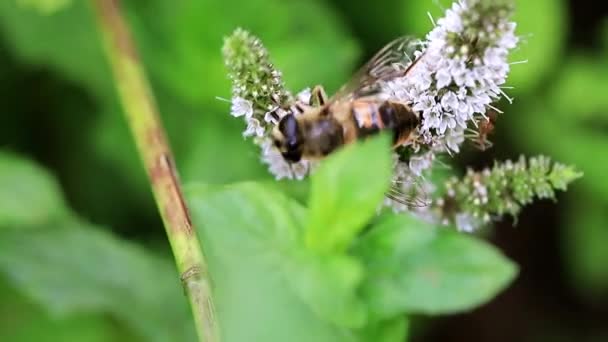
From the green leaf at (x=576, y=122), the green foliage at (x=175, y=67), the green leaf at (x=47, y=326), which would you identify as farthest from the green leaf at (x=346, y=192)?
the green leaf at (x=576, y=122)

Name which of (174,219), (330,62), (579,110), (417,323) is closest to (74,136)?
(330,62)

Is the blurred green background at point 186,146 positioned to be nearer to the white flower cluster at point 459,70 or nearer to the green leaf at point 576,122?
the green leaf at point 576,122

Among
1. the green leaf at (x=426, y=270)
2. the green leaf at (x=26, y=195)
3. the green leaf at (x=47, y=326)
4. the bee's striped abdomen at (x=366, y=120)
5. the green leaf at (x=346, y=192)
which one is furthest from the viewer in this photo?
the green leaf at (x=47, y=326)

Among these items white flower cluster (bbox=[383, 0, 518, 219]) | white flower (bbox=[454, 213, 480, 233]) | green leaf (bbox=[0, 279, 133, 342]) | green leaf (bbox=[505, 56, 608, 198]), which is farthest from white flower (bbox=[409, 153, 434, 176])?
green leaf (bbox=[505, 56, 608, 198])

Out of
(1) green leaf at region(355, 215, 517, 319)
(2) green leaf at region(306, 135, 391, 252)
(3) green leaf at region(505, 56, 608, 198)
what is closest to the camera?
(2) green leaf at region(306, 135, 391, 252)

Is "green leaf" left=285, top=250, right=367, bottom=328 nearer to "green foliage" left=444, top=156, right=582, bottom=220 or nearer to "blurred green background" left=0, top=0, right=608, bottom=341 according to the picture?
"green foliage" left=444, top=156, right=582, bottom=220

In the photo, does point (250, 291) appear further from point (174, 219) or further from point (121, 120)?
point (121, 120)

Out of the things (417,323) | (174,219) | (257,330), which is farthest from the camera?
(417,323)
